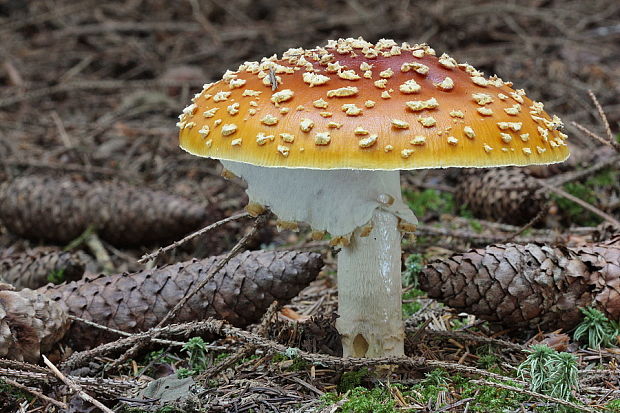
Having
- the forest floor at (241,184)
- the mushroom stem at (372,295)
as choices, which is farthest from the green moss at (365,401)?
the mushroom stem at (372,295)

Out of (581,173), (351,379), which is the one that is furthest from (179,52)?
(351,379)

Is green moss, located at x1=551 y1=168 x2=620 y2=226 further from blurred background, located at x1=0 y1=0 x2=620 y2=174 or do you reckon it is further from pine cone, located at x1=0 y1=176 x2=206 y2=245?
pine cone, located at x1=0 y1=176 x2=206 y2=245

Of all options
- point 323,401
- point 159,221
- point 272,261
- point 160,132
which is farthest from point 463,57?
point 323,401

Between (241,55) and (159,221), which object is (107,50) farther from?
(159,221)

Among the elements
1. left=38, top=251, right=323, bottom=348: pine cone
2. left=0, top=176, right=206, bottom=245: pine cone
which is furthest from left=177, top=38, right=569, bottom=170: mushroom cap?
left=0, top=176, right=206, bottom=245: pine cone

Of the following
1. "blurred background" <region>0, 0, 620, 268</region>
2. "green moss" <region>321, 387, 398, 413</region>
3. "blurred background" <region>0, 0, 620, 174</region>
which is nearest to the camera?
"green moss" <region>321, 387, 398, 413</region>

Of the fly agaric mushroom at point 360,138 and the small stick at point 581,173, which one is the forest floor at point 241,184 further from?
the fly agaric mushroom at point 360,138

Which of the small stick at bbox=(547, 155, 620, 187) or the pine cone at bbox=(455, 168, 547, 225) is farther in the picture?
the small stick at bbox=(547, 155, 620, 187)
